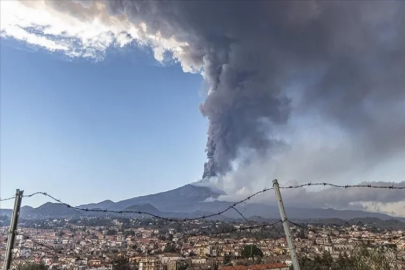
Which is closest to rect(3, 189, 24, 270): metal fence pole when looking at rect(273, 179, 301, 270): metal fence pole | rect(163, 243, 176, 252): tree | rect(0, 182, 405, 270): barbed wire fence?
rect(0, 182, 405, 270): barbed wire fence

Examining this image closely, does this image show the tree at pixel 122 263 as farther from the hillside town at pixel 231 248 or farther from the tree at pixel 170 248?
the tree at pixel 170 248

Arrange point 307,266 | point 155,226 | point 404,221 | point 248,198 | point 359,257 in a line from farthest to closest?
point 155,226, point 307,266, point 404,221, point 359,257, point 248,198

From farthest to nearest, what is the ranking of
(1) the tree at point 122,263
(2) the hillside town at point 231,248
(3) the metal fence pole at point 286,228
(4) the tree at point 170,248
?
(4) the tree at point 170,248
(1) the tree at point 122,263
(2) the hillside town at point 231,248
(3) the metal fence pole at point 286,228

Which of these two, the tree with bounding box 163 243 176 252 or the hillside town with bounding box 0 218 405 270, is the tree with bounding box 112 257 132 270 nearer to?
the hillside town with bounding box 0 218 405 270

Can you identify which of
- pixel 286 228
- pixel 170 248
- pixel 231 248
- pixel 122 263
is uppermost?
pixel 286 228

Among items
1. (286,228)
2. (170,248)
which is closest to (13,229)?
(286,228)

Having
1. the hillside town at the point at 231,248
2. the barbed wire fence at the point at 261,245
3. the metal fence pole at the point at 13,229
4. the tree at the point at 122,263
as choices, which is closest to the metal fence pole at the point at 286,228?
the barbed wire fence at the point at 261,245

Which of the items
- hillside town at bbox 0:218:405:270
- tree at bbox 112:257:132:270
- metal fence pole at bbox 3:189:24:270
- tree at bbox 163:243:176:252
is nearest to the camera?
metal fence pole at bbox 3:189:24:270

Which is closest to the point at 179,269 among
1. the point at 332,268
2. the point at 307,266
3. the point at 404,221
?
the point at 307,266

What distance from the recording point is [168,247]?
43.9 meters

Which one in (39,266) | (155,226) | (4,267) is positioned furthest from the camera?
(155,226)

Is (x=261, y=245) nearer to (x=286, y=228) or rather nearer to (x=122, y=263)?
(x=122, y=263)

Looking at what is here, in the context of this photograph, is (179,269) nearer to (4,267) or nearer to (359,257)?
(359,257)

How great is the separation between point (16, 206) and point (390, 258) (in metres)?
13.8
